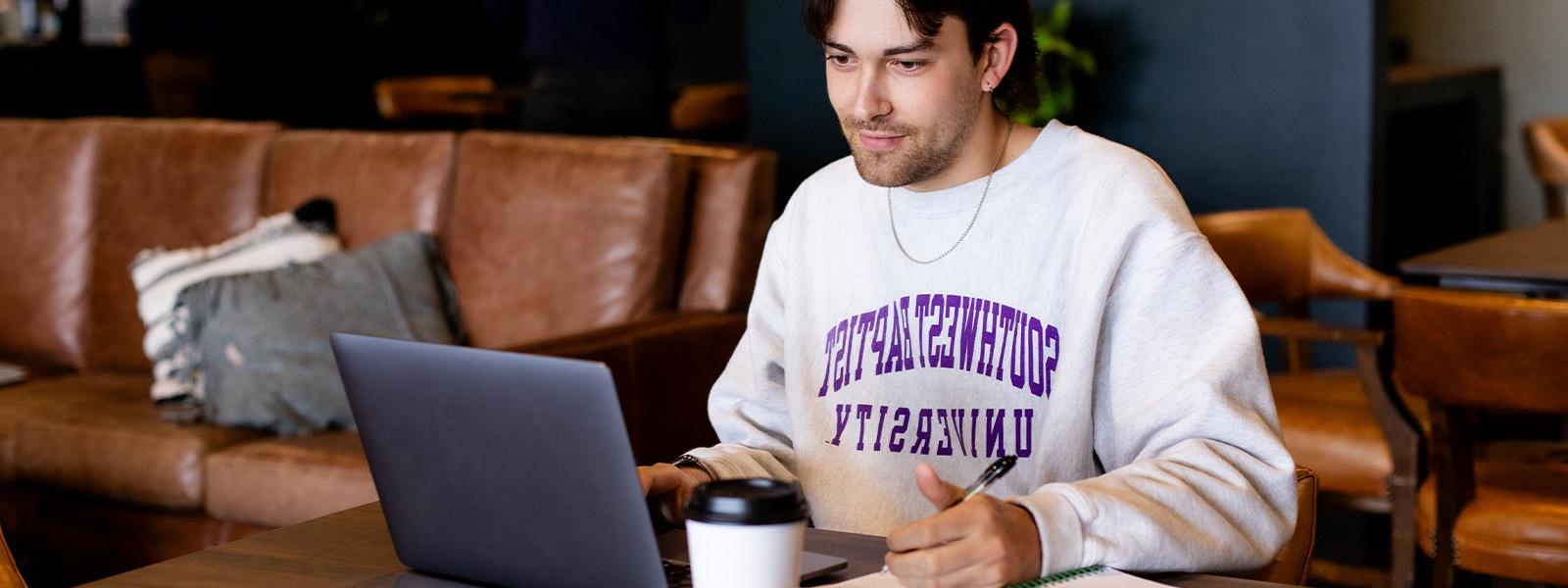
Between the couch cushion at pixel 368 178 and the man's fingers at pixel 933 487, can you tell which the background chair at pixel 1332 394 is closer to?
the couch cushion at pixel 368 178

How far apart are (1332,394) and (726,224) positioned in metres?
1.25

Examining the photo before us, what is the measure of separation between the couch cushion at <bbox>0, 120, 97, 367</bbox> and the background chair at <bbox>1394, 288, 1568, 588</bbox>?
2906 millimetres

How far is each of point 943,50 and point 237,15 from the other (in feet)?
22.2

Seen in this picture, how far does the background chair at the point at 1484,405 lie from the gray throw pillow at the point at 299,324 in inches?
70.9

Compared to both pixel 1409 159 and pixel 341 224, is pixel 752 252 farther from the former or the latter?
pixel 1409 159

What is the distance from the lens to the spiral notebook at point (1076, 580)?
1.09 meters

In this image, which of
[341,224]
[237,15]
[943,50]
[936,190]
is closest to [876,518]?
[936,190]

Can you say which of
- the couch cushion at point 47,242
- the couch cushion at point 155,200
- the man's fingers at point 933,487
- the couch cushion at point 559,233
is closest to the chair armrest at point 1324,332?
the couch cushion at point 559,233

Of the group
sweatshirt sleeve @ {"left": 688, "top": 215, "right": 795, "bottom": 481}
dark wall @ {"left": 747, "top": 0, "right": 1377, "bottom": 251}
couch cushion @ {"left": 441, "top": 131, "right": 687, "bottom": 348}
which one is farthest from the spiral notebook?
dark wall @ {"left": 747, "top": 0, "right": 1377, "bottom": 251}

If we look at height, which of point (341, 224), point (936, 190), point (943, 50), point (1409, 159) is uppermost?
point (943, 50)

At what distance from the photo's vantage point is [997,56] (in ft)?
5.02

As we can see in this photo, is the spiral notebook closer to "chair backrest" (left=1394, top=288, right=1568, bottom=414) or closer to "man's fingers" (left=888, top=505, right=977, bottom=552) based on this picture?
"man's fingers" (left=888, top=505, right=977, bottom=552)

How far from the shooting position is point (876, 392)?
1.53 m

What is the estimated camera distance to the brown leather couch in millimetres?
2879
